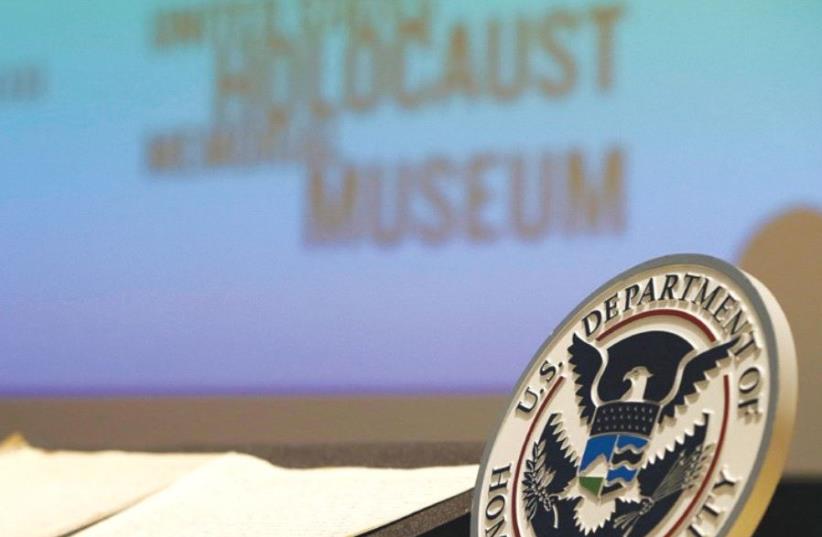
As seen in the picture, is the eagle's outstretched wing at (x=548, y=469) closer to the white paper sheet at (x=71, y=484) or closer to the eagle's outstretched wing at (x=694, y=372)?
the eagle's outstretched wing at (x=694, y=372)

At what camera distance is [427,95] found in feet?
5.47

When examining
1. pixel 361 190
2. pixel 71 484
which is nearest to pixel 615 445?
pixel 71 484

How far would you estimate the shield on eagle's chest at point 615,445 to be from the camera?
557mm

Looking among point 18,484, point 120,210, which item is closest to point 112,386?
point 120,210

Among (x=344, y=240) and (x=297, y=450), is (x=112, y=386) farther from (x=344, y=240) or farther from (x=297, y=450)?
(x=297, y=450)

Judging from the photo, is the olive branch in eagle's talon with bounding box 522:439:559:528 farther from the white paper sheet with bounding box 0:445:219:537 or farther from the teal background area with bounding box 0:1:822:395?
Result: the teal background area with bounding box 0:1:822:395

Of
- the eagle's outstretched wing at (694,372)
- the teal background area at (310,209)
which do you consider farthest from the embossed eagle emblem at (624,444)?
the teal background area at (310,209)


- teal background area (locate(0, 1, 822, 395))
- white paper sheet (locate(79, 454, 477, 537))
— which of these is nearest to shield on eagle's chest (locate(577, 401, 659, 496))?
white paper sheet (locate(79, 454, 477, 537))

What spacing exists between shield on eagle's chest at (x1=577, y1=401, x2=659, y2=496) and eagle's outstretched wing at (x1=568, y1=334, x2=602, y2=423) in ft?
0.04

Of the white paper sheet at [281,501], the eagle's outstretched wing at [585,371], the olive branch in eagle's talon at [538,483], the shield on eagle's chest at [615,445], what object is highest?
the eagle's outstretched wing at [585,371]

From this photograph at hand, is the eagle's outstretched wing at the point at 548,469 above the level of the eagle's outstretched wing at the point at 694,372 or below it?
below

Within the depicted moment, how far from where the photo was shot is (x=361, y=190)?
5.50 feet

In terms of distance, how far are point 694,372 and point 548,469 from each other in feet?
0.33

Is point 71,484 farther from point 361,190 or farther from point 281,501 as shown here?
point 361,190
